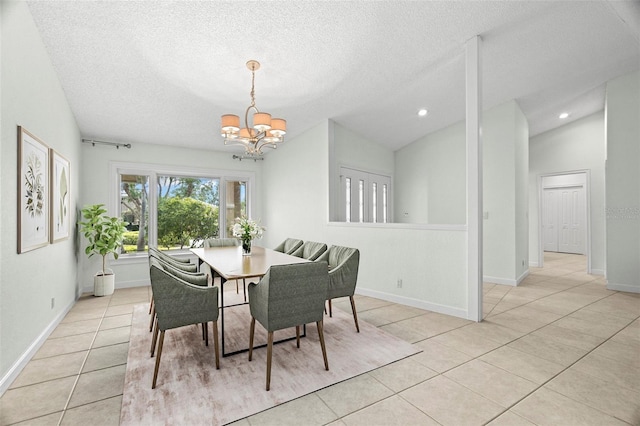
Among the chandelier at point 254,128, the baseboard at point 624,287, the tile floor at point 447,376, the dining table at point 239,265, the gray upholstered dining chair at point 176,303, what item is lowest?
the tile floor at point 447,376

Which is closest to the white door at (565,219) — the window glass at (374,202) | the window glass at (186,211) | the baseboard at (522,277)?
the baseboard at (522,277)

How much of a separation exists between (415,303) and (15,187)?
4.03 meters

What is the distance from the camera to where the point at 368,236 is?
4.45 metres

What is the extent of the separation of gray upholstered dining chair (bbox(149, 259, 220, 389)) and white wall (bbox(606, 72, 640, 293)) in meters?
5.90

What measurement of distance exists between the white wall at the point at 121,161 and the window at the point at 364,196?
105 inches

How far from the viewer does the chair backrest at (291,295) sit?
2088mm

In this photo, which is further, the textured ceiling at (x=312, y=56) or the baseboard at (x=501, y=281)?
the baseboard at (x=501, y=281)

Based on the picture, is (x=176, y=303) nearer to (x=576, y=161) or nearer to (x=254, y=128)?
(x=254, y=128)

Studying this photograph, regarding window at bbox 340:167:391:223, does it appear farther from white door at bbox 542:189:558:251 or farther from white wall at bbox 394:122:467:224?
white door at bbox 542:189:558:251

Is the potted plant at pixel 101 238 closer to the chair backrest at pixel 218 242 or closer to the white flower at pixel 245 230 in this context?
the chair backrest at pixel 218 242

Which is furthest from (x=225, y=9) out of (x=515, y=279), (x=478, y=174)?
(x=515, y=279)

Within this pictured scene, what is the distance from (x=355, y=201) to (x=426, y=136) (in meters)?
2.16

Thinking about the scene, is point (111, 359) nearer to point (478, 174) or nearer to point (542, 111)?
point (478, 174)

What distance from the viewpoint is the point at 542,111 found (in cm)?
554
